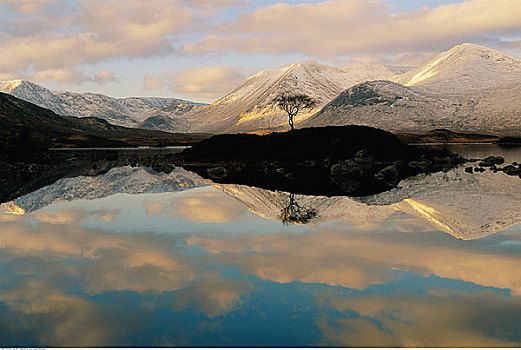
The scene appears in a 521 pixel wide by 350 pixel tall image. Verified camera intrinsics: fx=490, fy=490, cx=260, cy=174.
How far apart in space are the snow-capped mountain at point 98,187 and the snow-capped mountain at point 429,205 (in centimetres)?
777

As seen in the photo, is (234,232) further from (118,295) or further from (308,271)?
(118,295)

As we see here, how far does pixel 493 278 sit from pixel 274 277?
794 cm

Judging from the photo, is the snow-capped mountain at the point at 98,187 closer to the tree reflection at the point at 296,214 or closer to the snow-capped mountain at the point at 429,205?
the snow-capped mountain at the point at 429,205

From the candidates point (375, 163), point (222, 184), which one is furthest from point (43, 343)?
point (375, 163)

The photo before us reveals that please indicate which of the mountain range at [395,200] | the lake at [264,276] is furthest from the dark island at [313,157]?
the lake at [264,276]

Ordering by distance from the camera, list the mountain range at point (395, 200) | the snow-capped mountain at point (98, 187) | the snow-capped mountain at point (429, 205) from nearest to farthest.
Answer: the snow-capped mountain at point (429, 205) < the mountain range at point (395, 200) < the snow-capped mountain at point (98, 187)

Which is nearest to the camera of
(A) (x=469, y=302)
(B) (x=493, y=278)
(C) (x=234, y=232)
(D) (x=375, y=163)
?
(A) (x=469, y=302)

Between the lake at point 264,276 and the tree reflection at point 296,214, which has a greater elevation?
the lake at point 264,276

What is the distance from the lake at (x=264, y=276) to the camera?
13.0 meters

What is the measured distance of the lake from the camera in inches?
512

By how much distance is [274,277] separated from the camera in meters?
17.8

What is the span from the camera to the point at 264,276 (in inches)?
704

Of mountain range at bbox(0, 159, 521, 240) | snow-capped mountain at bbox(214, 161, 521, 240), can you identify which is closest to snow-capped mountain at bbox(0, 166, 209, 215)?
mountain range at bbox(0, 159, 521, 240)

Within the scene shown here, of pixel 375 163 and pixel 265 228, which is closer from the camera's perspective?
pixel 265 228
